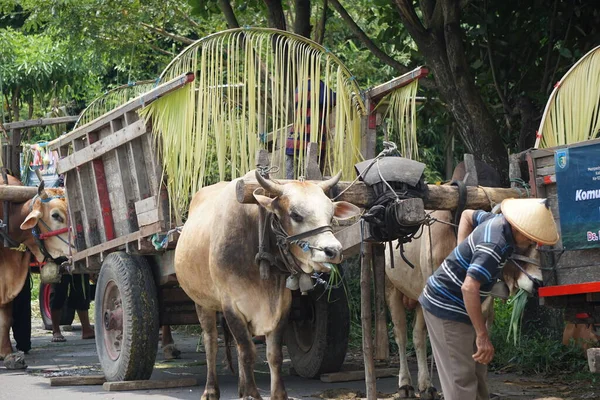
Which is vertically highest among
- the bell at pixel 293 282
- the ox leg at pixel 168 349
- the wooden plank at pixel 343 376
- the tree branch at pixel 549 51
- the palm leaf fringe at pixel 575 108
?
the tree branch at pixel 549 51

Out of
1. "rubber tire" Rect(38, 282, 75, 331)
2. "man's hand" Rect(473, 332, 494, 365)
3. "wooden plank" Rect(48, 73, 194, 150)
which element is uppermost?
"wooden plank" Rect(48, 73, 194, 150)

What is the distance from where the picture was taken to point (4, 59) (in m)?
16.0

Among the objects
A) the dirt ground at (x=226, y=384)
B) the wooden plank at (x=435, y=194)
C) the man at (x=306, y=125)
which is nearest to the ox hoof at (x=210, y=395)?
the dirt ground at (x=226, y=384)

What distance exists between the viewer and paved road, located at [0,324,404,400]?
8.23 m

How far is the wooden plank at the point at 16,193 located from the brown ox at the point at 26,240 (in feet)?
0.21

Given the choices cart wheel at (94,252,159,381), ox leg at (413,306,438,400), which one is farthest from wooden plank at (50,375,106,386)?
ox leg at (413,306,438,400)

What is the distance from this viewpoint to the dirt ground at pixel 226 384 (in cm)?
792

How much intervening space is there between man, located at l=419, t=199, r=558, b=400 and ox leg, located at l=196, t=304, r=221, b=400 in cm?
275

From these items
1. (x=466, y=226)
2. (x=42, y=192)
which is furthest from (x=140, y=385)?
(x=466, y=226)

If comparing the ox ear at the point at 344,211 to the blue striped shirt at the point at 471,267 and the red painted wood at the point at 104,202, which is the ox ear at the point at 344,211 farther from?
the red painted wood at the point at 104,202

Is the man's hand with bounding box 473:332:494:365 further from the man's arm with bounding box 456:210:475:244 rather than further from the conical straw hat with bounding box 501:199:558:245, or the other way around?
the man's arm with bounding box 456:210:475:244

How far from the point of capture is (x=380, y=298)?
285 inches

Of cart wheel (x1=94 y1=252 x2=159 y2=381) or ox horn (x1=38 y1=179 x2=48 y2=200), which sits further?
ox horn (x1=38 y1=179 x2=48 y2=200)

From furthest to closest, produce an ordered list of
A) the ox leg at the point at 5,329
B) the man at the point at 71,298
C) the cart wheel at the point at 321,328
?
the man at the point at 71,298, the ox leg at the point at 5,329, the cart wheel at the point at 321,328
